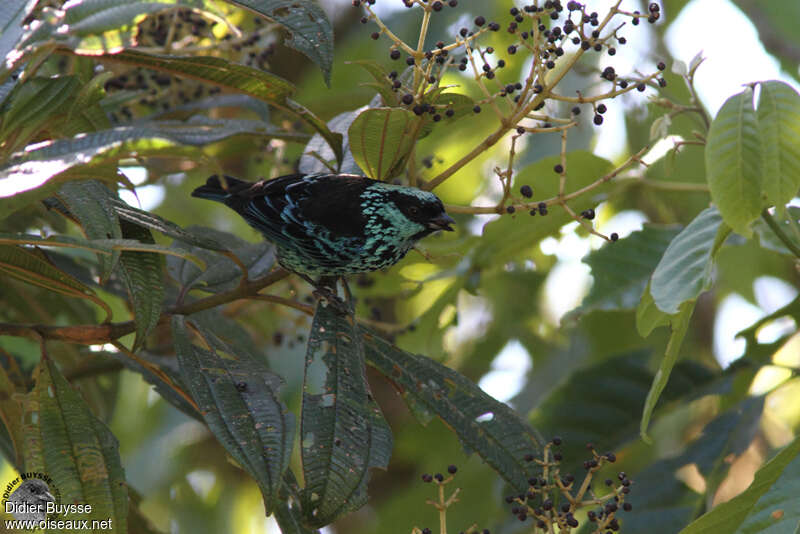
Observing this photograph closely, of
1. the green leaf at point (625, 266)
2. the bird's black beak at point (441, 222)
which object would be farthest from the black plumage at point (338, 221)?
the green leaf at point (625, 266)

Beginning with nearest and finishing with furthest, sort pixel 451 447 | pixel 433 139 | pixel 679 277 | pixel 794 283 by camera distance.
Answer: pixel 679 277 < pixel 451 447 < pixel 433 139 < pixel 794 283

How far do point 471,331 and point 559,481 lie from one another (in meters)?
2.88

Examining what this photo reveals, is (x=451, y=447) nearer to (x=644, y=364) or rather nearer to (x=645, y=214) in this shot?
(x=644, y=364)

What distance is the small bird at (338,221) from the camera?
268 cm

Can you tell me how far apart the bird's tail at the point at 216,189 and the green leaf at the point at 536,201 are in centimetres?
92

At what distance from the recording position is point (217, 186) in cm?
319

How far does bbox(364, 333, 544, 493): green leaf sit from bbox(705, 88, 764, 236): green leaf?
0.86m

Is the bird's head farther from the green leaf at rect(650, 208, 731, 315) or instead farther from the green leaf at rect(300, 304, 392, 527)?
the green leaf at rect(650, 208, 731, 315)

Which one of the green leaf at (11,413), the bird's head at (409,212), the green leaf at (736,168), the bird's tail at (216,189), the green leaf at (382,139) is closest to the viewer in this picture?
the green leaf at (736,168)

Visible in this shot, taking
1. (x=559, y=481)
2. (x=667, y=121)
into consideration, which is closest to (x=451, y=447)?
(x=559, y=481)

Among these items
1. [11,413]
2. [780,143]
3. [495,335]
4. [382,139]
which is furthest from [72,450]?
[495,335]

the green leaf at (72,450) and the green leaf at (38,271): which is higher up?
the green leaf at (38,271)

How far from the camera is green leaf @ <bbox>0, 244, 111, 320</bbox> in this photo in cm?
225

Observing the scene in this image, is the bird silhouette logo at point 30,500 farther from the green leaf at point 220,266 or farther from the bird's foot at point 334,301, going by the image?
the bird's foot at point 334,301
